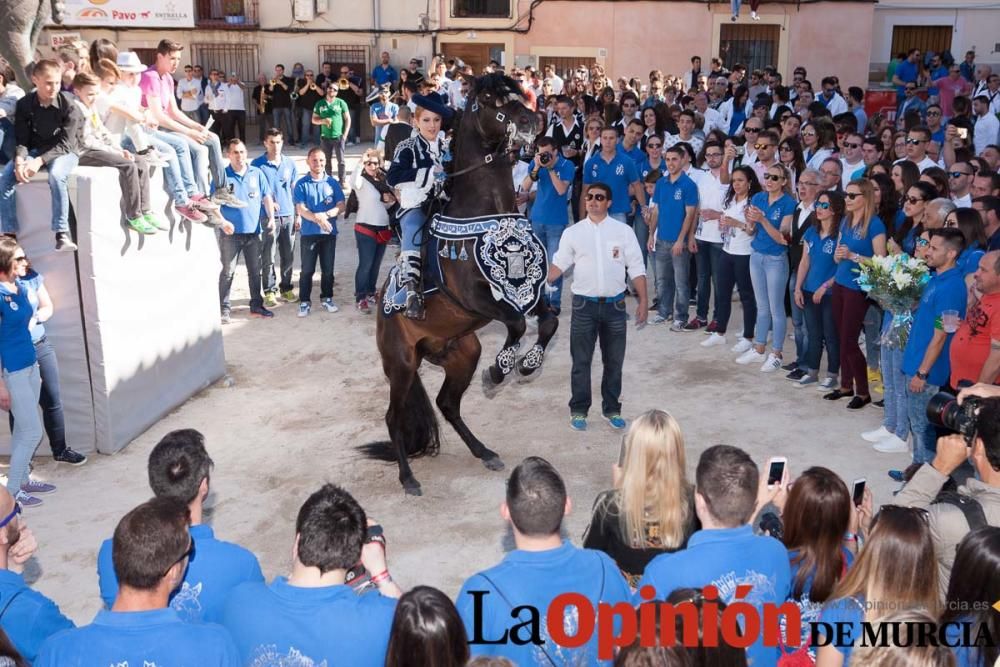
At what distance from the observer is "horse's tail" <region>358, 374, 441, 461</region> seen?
7.70 meters

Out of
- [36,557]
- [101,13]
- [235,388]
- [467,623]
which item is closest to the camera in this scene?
[467,623]

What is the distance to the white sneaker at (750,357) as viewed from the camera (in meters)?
9.90

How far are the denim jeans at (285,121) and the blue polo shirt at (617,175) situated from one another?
1513 centimetres

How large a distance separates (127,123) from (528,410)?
4.26 meters

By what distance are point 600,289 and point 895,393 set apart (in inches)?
95.5

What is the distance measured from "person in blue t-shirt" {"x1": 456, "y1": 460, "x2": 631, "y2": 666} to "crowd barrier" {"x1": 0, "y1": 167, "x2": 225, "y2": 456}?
17.5 ft

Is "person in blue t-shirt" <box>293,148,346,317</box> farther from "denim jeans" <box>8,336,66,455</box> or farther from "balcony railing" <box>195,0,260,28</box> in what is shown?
"balcony railing" <box>195,0,260,28</box>

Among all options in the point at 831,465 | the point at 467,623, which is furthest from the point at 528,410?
the point at 467,623

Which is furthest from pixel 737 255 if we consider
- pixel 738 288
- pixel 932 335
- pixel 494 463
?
pixel 494 463

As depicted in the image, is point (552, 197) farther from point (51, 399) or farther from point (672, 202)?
point (51, 399)

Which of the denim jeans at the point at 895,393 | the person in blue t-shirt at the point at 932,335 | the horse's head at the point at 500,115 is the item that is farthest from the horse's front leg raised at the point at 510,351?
the denim jeans at the point at 895,393

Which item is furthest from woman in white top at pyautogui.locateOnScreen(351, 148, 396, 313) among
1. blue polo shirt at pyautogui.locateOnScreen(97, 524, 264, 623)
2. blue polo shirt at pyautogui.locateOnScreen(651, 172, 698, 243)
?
blue polo shirt at pyautogui.locateOnScreen(97, 524, 264, 623)

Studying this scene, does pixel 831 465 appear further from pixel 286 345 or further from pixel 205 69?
pixel 205 69

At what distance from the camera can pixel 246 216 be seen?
11062mm
